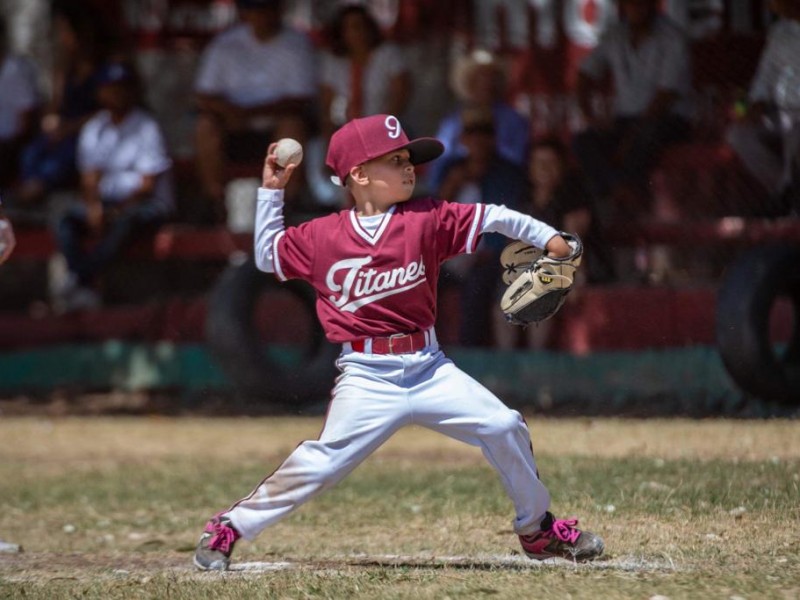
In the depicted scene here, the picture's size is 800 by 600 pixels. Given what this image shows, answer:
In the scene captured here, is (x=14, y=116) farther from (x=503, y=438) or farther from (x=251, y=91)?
(x=503, y=438)

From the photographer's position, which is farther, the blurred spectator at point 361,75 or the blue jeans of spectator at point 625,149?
the blurred spectator at point 361,75

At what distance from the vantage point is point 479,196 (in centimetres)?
948

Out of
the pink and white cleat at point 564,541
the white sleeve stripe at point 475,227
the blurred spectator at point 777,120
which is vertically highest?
the blurred spectator at point 777,120

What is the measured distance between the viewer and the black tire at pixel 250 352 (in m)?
9.70

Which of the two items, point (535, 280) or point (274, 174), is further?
point (274, 174)

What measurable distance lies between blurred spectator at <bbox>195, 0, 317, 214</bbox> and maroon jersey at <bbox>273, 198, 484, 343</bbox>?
5199 mm

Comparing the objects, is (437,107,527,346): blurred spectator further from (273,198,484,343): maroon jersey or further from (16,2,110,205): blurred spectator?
(273,198,484,343): maroon jersey

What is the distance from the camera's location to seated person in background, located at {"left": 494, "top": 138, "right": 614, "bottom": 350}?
362 inches

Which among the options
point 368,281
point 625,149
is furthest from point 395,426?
point 625,149

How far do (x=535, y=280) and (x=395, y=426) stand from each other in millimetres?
685

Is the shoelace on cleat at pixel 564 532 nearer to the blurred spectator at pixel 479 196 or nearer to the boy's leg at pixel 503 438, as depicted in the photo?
the boy's leg at pixel 503 438

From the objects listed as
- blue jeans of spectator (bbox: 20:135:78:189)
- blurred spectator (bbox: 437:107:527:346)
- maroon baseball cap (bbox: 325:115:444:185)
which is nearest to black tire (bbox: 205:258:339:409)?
blurred spectator (bbox: 437:107:527:346)

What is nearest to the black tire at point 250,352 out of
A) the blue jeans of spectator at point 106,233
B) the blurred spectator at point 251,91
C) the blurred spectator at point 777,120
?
the blurred spectator at point 251,91

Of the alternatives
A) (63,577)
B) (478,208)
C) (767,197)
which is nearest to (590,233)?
(767,197)
